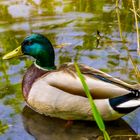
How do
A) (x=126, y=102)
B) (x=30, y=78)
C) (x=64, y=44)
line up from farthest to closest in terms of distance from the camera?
(x=64, y=44)
(x=30, y=78)
(x=126, y=102)

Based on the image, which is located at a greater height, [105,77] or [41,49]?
[41,49]

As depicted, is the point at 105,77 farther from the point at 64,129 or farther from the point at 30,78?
the point at 30,78

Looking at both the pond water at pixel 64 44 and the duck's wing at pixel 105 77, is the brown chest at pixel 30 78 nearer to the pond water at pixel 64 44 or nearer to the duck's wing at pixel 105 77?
the pond water at pixel 64 44

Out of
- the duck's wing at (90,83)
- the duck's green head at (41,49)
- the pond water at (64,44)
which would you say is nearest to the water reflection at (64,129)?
the pond water at (64,44)

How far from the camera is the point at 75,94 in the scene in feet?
13.4

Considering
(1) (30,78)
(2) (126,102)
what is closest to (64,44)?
(1) (30,78)

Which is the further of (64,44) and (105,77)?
(64,44)

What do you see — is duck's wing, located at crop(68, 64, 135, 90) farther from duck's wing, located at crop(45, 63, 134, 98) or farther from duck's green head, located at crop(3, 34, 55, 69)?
duck's green head, located at crop(3, 34, 55, 69)

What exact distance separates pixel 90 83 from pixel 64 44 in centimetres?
207

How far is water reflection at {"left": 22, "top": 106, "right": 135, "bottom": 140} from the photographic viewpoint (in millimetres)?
4031

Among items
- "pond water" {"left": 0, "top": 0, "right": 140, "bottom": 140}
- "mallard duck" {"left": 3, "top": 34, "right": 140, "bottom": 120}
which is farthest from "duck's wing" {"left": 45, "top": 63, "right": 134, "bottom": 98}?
"pond water" {"left": 0, "top": 0, "right": 140, "bottom": 140}

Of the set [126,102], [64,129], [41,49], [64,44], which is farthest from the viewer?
[64,44]

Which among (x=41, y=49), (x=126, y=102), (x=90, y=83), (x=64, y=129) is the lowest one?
(x=64, y=129)

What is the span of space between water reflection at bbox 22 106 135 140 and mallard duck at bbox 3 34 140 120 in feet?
0.24
